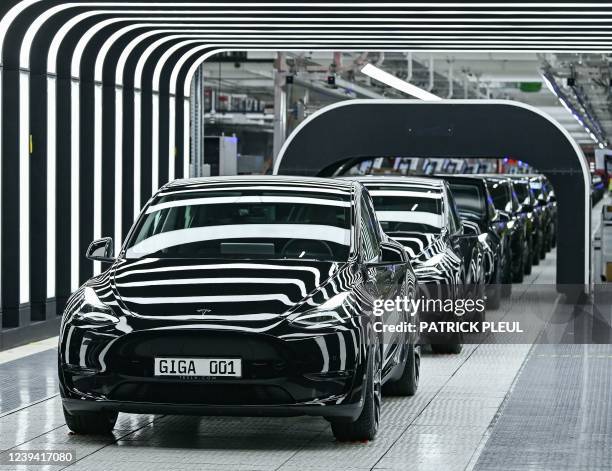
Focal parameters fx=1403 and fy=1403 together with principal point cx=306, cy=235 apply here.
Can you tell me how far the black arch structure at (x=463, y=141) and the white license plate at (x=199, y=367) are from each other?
10.7 meters

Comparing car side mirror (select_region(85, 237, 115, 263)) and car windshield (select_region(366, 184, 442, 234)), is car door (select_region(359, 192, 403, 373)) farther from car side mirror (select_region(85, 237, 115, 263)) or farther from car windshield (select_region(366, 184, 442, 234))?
car windshield (select_region(366, 184, 442, 234))

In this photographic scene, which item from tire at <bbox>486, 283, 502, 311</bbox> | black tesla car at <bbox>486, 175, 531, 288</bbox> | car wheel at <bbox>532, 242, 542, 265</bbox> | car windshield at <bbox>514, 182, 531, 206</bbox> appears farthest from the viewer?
car wheel at <bbox>532, 242, 542, 265</bbox>

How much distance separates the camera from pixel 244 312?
23.7 feet

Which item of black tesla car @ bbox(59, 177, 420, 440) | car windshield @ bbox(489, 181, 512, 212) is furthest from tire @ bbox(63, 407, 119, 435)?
car windshield @ bbox(489, 181, 512, 212)

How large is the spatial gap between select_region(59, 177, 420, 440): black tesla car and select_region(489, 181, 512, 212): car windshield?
514 inches

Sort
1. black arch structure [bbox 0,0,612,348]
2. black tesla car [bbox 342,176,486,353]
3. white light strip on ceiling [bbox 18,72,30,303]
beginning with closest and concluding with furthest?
1. black tesla car [bbox 342,176,486,353]
2. black arch structure [bbox 0,0,612,348]
3. white light strip on ceiling [bbox 18,72,30,303]

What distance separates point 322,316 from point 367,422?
764 mm

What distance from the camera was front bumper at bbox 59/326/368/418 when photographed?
7.12 m

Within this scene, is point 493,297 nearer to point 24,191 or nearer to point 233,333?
point 24,191

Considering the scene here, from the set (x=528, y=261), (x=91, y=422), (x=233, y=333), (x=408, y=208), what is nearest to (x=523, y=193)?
(x=528, y=261)

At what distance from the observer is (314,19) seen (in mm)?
13367

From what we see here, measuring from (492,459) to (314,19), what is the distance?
22.7 feet

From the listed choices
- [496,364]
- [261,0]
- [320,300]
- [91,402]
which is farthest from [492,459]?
[261,0]

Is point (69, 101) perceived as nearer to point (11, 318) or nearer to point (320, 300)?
point (11, 318)
